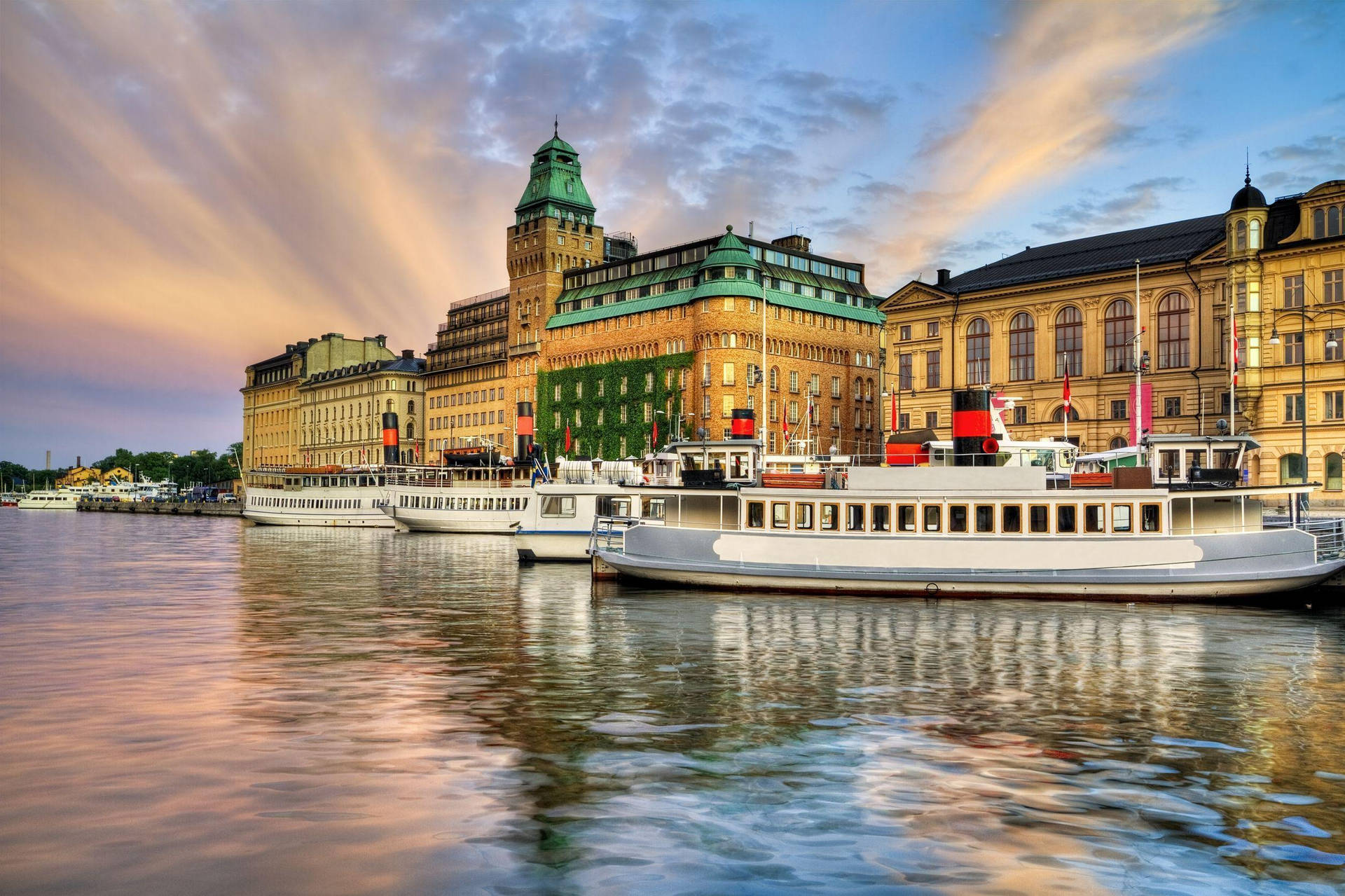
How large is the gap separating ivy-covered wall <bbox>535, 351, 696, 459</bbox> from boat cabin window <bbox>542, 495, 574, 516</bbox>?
6276 centimetres

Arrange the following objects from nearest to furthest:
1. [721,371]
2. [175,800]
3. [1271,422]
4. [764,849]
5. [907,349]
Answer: [764,849] → [175,800] → [1271,422] → [907,349] → [721,371]

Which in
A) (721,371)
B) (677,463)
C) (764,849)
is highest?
(721,371)

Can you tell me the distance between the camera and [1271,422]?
8138 cm

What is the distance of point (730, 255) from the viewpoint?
12412cm

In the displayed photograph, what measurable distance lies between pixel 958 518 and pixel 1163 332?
203 feet

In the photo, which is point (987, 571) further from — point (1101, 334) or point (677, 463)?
point (1101, 334)

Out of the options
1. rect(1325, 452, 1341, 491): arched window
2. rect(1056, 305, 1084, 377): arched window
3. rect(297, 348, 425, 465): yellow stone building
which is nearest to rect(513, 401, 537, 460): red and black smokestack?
rect(1056, 305, 1084, 377): arched window

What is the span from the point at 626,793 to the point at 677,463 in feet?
107

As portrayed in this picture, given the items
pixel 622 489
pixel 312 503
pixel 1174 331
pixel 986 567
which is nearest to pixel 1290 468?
pixel 1174 331

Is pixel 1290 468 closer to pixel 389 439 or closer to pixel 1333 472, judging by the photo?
pixel 1333 472

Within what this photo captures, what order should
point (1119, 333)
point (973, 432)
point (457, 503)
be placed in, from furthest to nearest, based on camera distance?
point (457, 503) < point (1119, 333) < point (973, 432)

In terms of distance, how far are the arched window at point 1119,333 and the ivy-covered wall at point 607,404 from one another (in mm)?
44799

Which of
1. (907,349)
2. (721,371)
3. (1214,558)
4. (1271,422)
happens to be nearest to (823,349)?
(721,371)

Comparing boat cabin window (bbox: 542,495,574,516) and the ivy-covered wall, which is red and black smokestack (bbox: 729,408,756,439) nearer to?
boat cabin window (bbox: 542,495,574,516)
